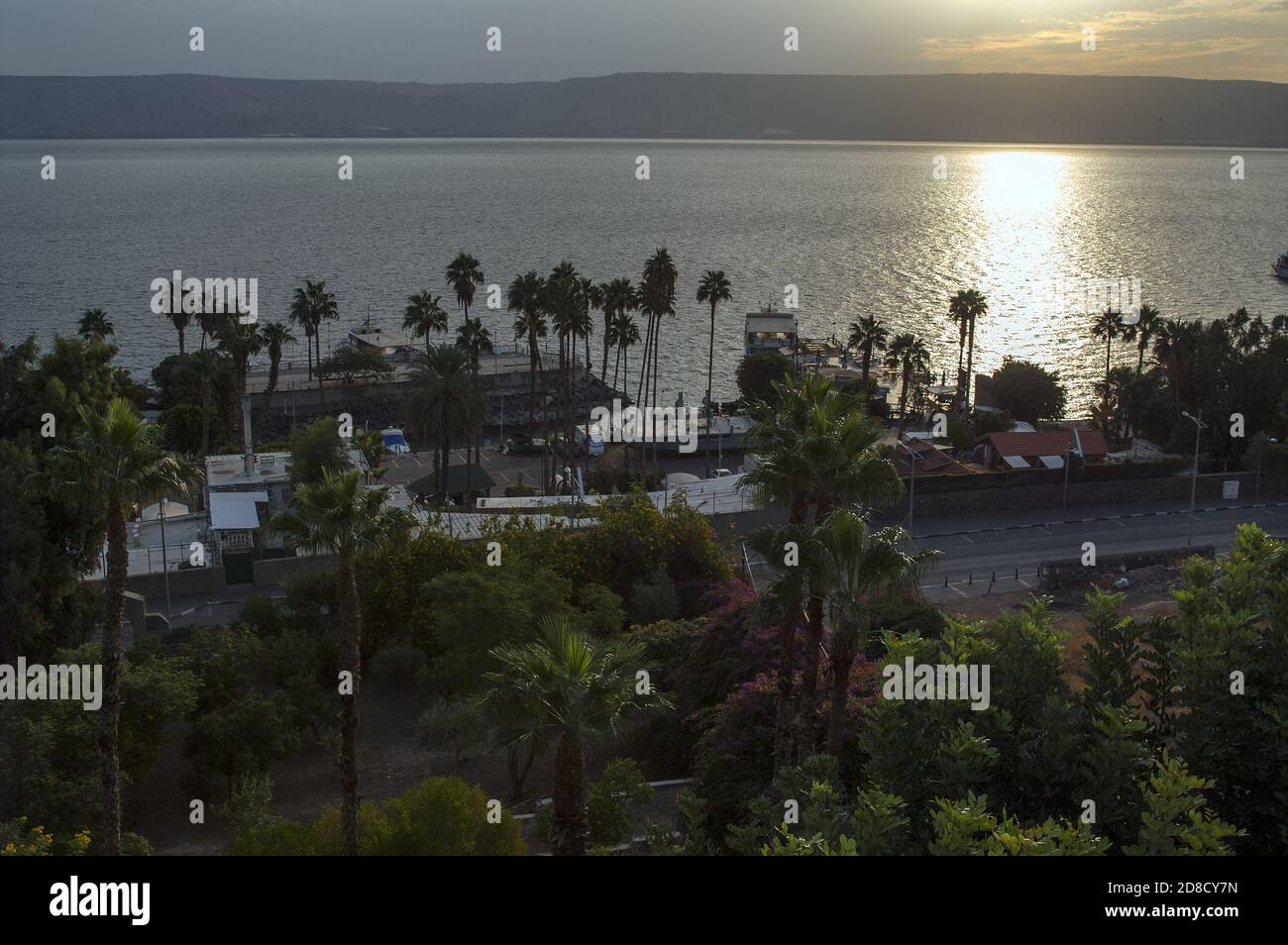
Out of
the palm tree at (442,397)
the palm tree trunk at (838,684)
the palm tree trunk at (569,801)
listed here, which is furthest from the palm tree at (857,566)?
the palm tree at (442,397)

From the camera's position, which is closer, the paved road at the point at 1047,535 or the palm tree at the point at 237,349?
the paved road at the point at 1047,535

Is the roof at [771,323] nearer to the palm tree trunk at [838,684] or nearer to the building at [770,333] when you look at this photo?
the building at [770,333]

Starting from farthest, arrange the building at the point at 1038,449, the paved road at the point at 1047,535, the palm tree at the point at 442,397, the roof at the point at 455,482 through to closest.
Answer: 1. the building at the point at 1038,449
2. the roof at the point at 455,482
3. the palm tree at the point at 442,397
4. the paved road at the point at 1047,535

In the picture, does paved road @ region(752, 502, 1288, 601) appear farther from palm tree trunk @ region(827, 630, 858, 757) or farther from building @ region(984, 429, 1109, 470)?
palm tree trunk @ region(827, 630, 858, 757)

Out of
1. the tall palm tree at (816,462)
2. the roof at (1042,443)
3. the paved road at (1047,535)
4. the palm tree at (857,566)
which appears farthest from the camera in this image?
the roof at (1042,443)
